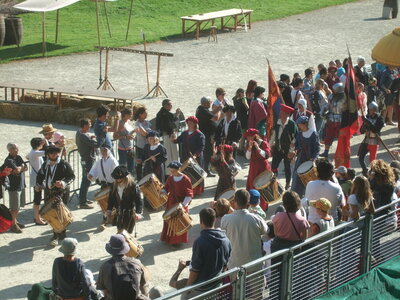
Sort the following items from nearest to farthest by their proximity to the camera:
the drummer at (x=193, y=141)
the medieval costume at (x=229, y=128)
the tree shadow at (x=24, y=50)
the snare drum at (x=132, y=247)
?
the snare drum at (x=132, y=247) → the drummer at (x=193, y=141) → the medieval costume at (x=229, y=128) → the tree shadow at (x=24, y=50)

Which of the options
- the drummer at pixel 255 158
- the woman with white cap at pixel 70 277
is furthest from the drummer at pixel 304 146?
the woman with white cap at pixel 70 277

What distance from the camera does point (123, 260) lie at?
33.9 feet

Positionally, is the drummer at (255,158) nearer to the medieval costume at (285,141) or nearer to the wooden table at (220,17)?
the medieval costume at (285,141)

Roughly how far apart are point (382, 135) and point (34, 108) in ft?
28.9

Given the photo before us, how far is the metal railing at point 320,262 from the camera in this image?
10688mm

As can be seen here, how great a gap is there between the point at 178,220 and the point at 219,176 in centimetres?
174

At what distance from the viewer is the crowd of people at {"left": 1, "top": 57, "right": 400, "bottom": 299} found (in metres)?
10.8

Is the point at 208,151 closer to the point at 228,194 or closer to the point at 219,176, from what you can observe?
the point at 219,176

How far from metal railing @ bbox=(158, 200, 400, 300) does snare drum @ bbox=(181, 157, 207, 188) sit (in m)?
4.20

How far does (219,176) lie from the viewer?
1573cm

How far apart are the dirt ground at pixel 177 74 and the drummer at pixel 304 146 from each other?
181cm

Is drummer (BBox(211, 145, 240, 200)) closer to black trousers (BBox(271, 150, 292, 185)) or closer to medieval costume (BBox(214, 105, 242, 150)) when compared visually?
black trousers (BBox(271, 150, 292, 185))

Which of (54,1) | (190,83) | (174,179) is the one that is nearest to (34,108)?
(190,83)

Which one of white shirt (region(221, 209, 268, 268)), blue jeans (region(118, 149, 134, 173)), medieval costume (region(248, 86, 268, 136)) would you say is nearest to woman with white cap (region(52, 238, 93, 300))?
white shirt (region(221, 209, 268, 268))
